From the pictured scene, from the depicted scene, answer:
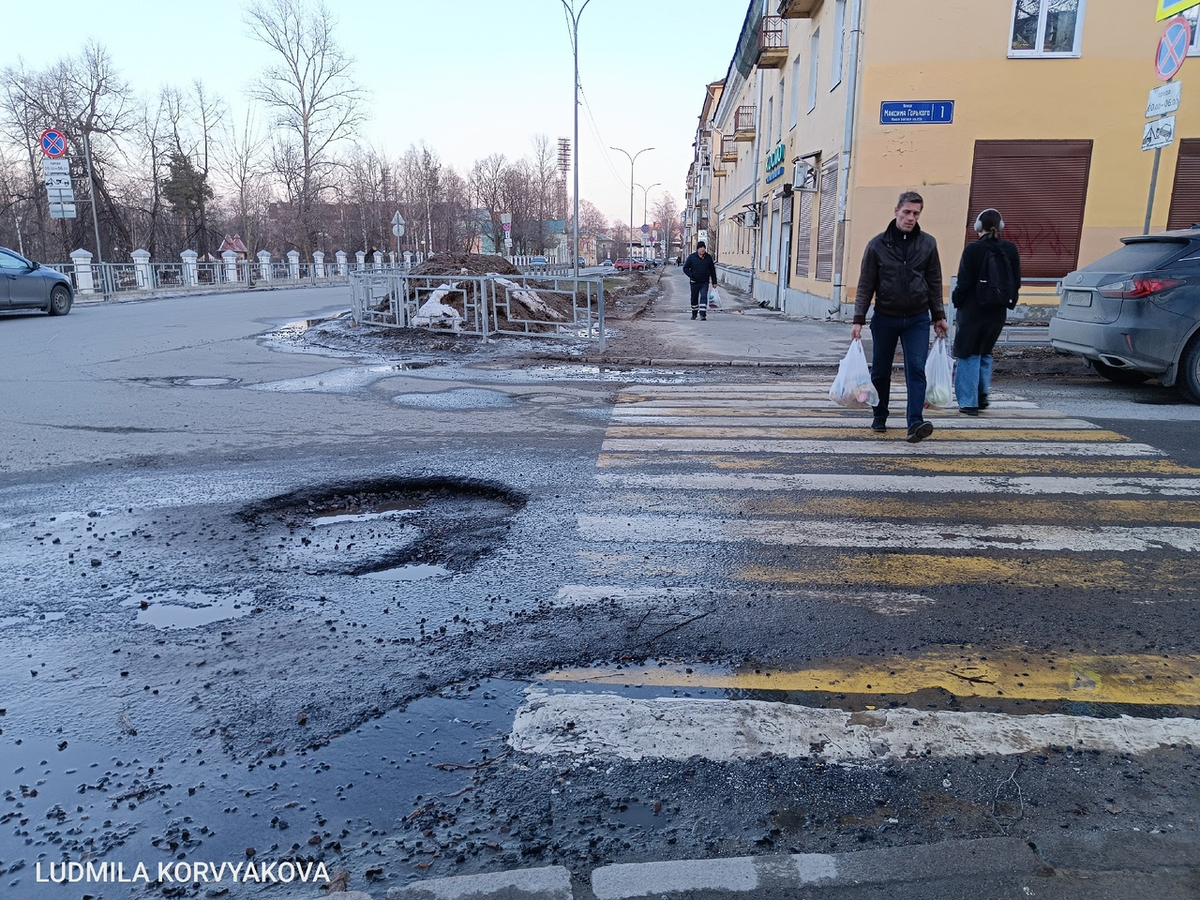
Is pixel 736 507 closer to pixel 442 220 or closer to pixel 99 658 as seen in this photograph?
pixel 99 658

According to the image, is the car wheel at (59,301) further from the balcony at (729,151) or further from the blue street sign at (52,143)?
the balcony at (729,151)

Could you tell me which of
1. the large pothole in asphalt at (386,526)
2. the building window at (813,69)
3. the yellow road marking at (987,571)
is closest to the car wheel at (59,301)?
the large pothole in asphalt at (386,526)

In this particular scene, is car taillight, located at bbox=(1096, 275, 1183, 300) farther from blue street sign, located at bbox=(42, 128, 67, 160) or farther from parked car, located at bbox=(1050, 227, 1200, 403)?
blue street sign, located at bbox=(42, 128, 67, 160)

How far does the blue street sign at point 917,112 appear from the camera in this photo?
16.9m

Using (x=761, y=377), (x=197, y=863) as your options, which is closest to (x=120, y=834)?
(x=197, y=863)

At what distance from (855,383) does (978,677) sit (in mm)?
4509

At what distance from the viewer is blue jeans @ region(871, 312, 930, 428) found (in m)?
7.12

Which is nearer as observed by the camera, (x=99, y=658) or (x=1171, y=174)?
(x=99, y=658)

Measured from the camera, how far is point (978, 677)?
3324mm

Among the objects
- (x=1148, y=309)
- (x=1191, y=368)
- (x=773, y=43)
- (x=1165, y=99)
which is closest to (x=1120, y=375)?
(x=1191, y=368)

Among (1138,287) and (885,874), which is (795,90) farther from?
(885,874)

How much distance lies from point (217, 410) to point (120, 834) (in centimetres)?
734

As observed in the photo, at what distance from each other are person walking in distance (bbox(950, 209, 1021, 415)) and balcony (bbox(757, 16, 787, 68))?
823 inches

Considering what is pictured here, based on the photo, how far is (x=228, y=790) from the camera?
2641 millimetres
